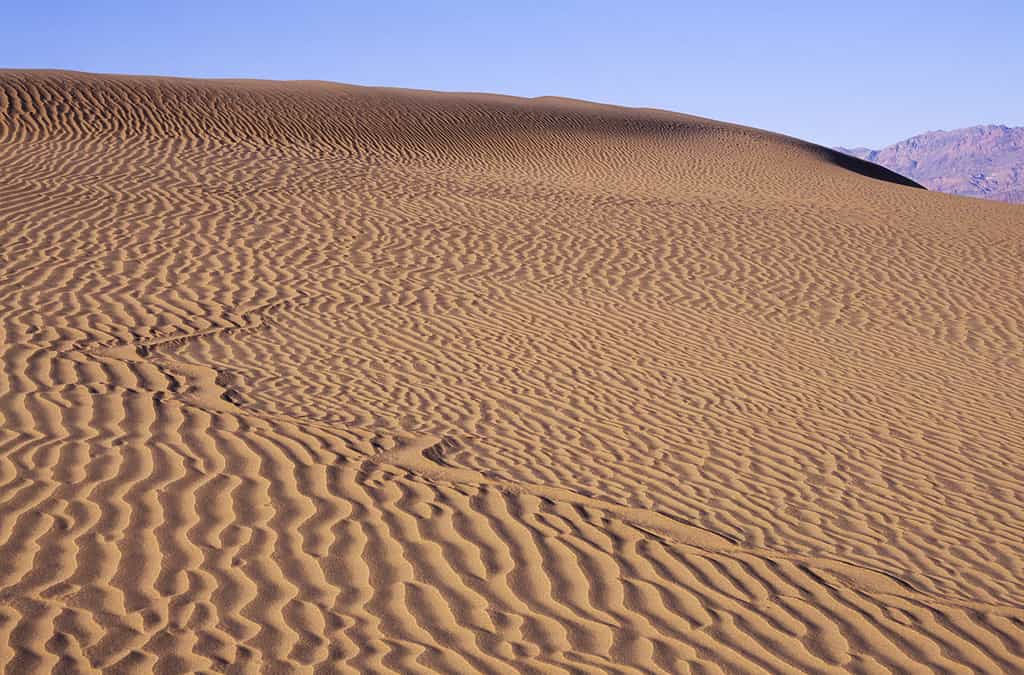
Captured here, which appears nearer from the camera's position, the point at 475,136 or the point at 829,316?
the point at 829,316

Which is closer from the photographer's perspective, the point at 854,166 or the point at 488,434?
the point at 488,434

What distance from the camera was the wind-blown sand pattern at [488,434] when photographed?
4387 mm

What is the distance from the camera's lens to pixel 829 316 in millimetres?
12492

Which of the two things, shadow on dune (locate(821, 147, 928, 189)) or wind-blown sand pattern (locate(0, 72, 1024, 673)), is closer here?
wind-blown sand pattern (locate(0, 72, 1024, 673))

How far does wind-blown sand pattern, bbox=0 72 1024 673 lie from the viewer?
14.4 feet

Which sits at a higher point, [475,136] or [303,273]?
[475,136]

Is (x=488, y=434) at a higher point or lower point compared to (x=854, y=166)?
lower

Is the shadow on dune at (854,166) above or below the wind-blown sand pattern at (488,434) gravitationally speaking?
above

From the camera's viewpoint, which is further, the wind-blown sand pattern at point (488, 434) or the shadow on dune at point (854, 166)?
the shadow on dune at point (854, 166)

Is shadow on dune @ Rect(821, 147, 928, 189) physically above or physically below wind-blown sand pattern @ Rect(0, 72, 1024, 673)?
above

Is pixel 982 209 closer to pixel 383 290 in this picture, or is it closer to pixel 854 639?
pixel 383 290

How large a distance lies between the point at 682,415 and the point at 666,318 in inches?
143

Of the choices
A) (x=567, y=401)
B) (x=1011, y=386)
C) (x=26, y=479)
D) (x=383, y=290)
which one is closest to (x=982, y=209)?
(x=1011, y=386)

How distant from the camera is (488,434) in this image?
23.8ft
